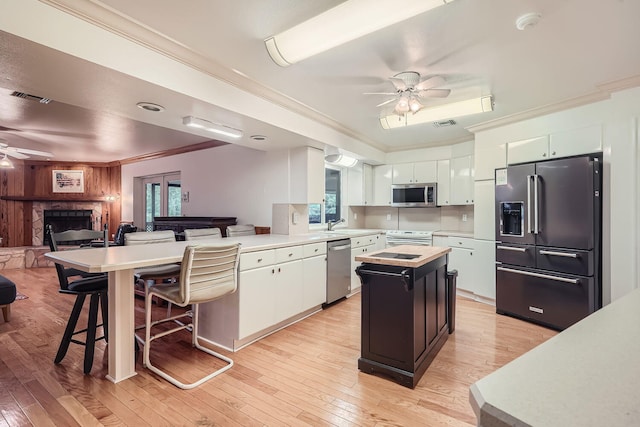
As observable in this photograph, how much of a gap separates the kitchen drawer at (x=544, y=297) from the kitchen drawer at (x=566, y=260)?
0.24 ft

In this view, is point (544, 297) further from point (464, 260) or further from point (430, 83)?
point (430, 83)

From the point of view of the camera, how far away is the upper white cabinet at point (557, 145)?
3090mm

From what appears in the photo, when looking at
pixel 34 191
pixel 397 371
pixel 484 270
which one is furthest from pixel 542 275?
pixel 34 191

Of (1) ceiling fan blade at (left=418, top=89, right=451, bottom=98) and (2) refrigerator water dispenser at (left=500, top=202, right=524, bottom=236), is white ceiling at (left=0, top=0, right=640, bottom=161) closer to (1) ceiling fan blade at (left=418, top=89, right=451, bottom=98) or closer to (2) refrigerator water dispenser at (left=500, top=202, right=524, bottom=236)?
(1) ceiling fan blade at (left=418, top=89, right=451, bottom=98)

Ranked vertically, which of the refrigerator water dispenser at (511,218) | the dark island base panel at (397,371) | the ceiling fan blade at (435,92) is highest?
the ceiling fan blade at (435,92)

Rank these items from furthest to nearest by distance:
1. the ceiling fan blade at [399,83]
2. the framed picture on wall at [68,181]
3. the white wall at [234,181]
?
1. the framed picture on wall at [68,181]
2. the white wall at [234,181]
3. the ceiling fan blade at [399,83]

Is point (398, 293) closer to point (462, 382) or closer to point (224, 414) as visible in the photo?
point (462, 382)

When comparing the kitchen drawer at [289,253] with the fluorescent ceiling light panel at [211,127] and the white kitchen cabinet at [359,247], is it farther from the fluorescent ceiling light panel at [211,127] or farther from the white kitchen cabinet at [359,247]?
the fluorescent ceiling light panel at [211,127]

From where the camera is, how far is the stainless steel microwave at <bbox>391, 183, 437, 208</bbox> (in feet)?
16.4

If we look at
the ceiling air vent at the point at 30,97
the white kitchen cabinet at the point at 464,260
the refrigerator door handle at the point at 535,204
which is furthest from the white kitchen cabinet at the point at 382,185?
the ceiling air vent at the point at 30,97

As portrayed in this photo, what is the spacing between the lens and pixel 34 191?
714cm

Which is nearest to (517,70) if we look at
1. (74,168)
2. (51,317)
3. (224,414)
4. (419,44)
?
(419,44)

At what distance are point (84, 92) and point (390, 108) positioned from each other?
9.51 ft

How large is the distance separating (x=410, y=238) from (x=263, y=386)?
3361 millimetres
